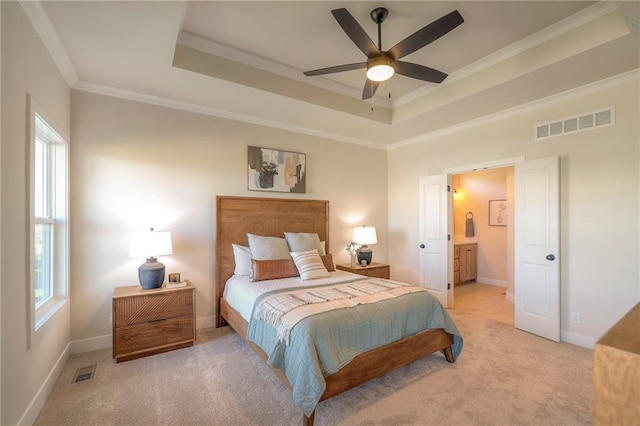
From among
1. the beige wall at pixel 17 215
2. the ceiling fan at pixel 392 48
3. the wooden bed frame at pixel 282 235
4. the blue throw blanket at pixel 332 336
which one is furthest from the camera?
the wooden bed frame at pixel 282 235

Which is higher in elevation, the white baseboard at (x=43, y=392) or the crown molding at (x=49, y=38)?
the crown molding at (x=49, y=38)

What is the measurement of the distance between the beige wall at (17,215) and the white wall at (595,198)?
15.3ft

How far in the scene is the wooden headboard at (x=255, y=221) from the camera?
3.59 m

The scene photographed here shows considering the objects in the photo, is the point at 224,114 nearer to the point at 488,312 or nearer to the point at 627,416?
the point at 627,416

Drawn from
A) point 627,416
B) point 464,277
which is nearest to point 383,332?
point 627,416

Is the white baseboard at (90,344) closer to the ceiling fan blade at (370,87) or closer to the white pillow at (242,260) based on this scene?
the white pillow at (242,260)

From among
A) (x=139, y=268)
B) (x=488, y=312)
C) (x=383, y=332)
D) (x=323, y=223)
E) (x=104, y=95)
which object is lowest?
(x=488, y=312)

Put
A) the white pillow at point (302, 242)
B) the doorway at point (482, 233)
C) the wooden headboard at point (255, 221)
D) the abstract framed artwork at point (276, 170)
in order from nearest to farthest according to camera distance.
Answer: the wooden headboard at point (255, 221), the white pillow at point (302, 242), the abstract framed artwork at point (276, 170), the doorway at point (482, 233)

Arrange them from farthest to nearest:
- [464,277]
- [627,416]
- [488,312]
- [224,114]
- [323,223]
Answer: [464,277] < [323,223] < [488,312] < [224,114] < [627,416]

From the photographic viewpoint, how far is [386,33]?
8.83 feet

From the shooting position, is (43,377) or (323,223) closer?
(43,377)

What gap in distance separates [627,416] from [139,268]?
132 inches

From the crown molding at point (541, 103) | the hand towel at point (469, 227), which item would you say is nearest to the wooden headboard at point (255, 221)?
the crown molding at point (541, 103)

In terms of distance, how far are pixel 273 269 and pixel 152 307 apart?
1.22 metres
